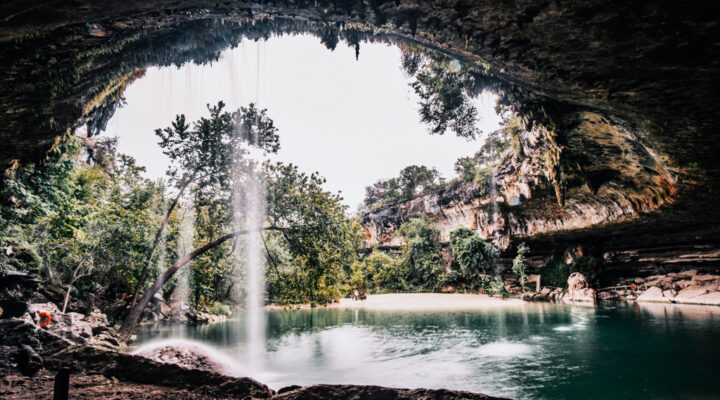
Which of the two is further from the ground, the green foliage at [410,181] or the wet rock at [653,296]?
the green foliage at [410,181]

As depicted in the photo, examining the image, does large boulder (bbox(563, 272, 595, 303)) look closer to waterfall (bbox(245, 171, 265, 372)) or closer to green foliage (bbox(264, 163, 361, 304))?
green foliage (bbox(264, 163, 361, 304))

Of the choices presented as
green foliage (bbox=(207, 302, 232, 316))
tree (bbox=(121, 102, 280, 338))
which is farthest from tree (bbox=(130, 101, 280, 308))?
green foliage (bbox=(207, 302, 232, 316))

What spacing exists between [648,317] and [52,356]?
69.1 feet

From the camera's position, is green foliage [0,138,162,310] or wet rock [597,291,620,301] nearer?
green foliage [0,138,162,310]

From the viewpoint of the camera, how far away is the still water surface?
282 inches

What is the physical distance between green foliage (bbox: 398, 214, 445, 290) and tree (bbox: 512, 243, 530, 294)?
24.5 ft

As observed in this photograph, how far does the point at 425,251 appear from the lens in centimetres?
3334

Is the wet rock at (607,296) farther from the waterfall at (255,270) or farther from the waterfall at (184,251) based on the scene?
the waterfall at (184,251)

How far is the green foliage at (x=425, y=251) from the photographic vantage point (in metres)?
32.8

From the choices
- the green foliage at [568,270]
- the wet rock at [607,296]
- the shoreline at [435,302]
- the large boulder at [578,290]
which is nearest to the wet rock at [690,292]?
the shoreline at [435,302]

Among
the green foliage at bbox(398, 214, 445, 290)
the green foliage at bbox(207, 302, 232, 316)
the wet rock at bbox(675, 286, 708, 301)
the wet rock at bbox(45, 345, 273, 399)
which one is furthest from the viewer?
the green foliage at bbox(398, 214, 445, 290)

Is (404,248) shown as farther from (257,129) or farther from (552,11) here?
(552,11)

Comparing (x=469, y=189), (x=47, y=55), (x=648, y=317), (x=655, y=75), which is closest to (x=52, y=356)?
(x=47, y=55)

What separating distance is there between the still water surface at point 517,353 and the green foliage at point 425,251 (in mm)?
15395
